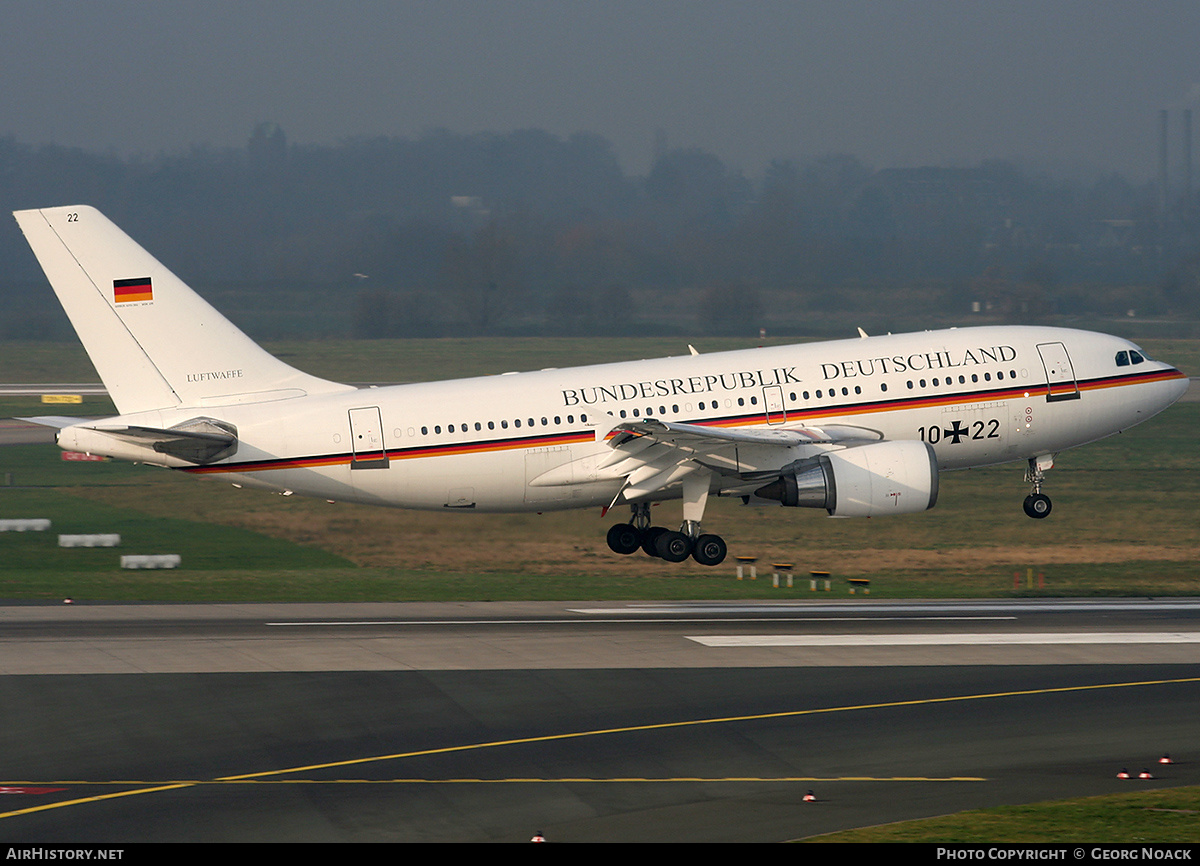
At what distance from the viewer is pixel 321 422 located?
41.9 metres

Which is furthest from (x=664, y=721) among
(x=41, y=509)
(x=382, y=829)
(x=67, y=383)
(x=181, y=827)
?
(x=67, y=383)

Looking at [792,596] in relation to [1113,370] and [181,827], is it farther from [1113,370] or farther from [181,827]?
[181,827]

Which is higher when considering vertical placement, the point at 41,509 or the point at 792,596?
the point at 41,509

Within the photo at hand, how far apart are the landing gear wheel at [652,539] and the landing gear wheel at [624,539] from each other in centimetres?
20

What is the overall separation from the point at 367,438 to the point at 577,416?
20.1 feet

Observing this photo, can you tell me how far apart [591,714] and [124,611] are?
18.4 m

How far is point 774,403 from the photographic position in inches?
1714

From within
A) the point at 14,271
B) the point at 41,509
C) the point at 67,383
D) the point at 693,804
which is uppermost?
the point at 14,271

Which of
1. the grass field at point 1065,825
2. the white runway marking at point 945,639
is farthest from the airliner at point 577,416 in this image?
the grass field at point 1065,825

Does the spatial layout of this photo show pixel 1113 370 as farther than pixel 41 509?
No

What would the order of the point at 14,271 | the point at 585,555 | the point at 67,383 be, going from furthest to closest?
the point at 14,271, the point at 67,383, the point at 585,555

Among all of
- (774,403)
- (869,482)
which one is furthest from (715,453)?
(869,482)

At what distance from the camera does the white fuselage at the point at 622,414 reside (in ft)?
138

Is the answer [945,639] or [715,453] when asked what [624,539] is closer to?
[715,453]
